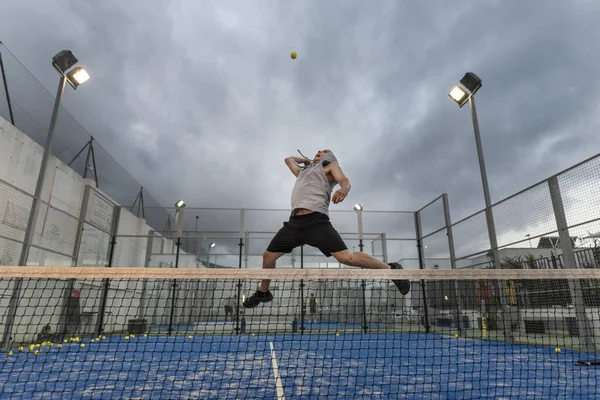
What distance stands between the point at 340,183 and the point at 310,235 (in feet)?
1.90

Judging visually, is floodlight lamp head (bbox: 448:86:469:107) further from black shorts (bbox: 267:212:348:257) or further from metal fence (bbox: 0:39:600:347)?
black shorts (bbox: 267:212:348:257)

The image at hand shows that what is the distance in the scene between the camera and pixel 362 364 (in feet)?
16.5

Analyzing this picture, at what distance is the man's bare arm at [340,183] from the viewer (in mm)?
3352

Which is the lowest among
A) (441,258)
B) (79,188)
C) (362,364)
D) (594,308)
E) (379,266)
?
(362,364)

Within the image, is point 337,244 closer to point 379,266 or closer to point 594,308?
point 379,266

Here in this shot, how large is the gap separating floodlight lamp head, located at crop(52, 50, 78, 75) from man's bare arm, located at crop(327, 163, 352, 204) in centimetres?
709

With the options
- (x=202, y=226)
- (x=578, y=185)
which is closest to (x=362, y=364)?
(x=578, y=185)

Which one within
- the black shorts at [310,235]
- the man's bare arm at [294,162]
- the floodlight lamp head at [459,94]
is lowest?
the black shorts at [310,235]

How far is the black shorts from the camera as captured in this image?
352 cm

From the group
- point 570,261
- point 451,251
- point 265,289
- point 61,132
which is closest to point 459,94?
point 451,251

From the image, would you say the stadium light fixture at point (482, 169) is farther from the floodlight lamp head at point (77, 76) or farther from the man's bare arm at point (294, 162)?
the floodlight lamp head at point (77, 76)

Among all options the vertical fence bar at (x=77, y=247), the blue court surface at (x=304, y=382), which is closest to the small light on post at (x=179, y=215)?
the vertical fence bar at (x=77, y=247)

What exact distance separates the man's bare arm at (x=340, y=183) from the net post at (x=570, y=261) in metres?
4.84

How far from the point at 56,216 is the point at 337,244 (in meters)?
8.15
